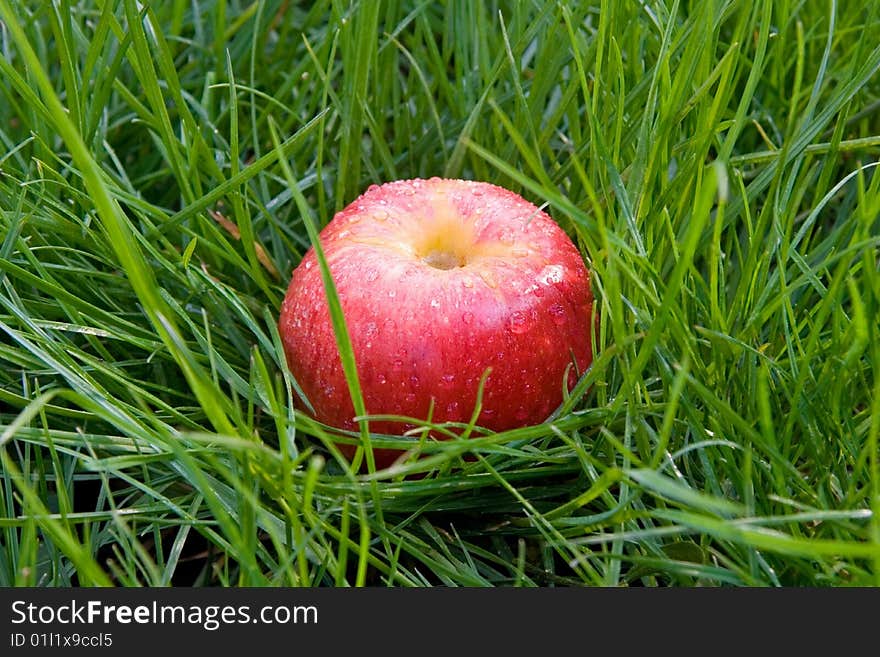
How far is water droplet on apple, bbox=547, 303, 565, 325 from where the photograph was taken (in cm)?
120

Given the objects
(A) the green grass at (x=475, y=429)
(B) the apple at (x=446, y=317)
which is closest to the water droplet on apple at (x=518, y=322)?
(B) the apple at (x=446, y=317)

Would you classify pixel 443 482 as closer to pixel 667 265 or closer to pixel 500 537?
pixel 500 537

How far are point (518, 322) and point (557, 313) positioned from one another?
65mm

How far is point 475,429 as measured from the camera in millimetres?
1039

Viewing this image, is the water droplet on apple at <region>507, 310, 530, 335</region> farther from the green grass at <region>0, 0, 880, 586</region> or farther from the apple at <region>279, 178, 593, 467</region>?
the green grass at <region>0, 0, 880, 586</region>

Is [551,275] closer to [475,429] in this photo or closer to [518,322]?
[518,322]

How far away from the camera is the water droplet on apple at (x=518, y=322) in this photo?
116 centimetres

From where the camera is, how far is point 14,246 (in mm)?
1262

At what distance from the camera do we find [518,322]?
117cm

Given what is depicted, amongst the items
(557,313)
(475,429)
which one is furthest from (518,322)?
(475,429)

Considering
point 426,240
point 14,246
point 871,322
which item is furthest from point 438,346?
point 14,246

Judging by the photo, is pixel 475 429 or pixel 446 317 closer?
pixel 475 429

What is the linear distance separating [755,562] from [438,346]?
0.44 metres

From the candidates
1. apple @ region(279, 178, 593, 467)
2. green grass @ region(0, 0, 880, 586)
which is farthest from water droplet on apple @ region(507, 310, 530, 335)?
green grass @ region(0, 0, 880, 586)
